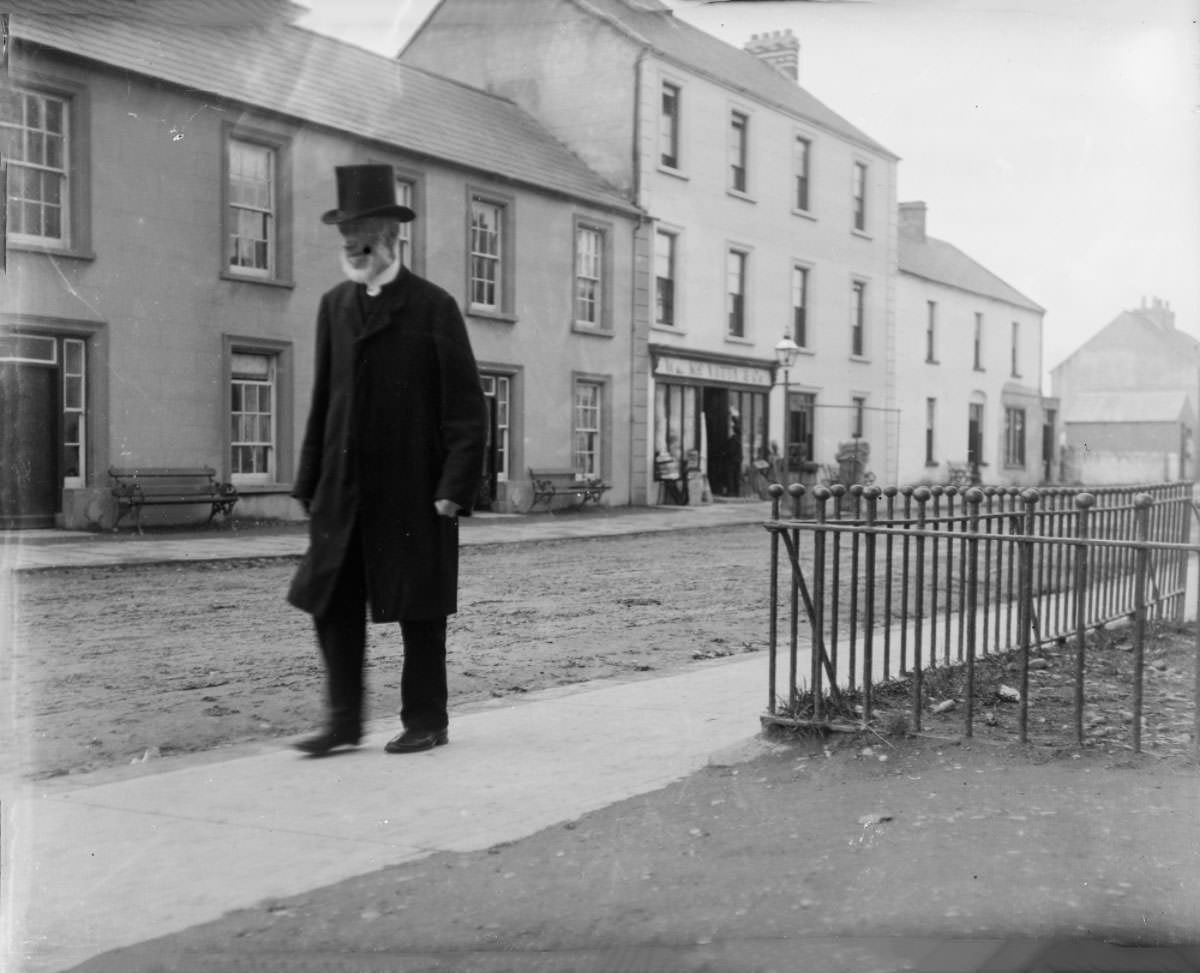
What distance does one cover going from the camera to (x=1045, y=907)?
11.2ft

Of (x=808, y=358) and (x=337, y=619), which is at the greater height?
(x=808, y=358)

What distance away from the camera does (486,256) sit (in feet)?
40.8

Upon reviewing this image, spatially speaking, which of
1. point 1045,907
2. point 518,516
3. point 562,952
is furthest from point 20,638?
point 518,516

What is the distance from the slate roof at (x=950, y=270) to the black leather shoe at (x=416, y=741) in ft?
68.9

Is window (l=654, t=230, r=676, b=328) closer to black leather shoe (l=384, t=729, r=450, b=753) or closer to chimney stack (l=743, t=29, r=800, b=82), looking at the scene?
chimney stack (l=743, t=29, r=800, b=82)

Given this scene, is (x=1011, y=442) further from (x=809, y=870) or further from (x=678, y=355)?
(x=809, y=870)

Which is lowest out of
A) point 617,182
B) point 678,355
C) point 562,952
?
point 562,952

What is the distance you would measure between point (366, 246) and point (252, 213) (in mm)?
5901

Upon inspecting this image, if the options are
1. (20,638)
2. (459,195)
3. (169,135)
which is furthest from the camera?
(459,195)

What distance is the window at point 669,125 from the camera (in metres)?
22.1

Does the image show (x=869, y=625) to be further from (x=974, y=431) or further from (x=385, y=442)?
(x=974, y=431)

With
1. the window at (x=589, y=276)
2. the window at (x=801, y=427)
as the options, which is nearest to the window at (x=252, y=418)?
the window at (x=589, y=276)

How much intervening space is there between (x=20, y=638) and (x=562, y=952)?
260 inches

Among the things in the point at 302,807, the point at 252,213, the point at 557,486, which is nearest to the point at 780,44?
the point at 302,807
